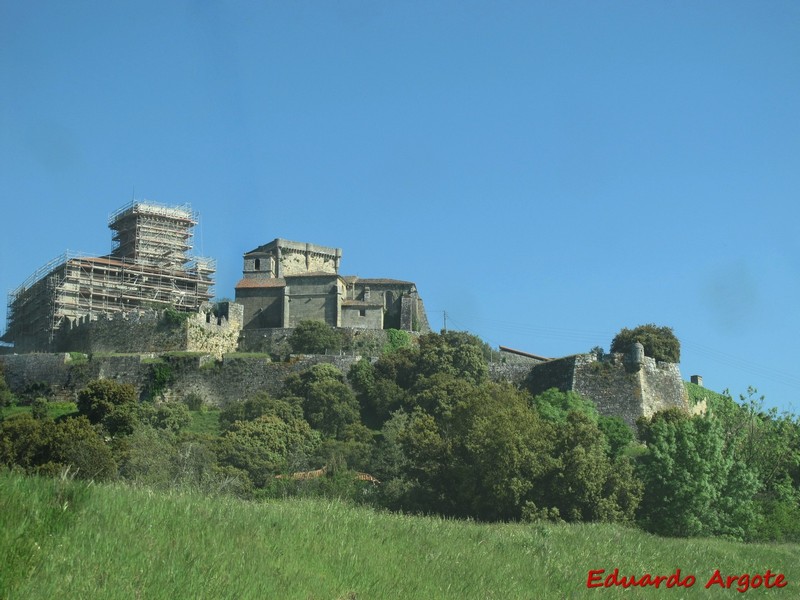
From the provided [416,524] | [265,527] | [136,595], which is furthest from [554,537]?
[136,595]

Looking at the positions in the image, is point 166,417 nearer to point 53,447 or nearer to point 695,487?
point 53,447

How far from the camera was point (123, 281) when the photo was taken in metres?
67.9

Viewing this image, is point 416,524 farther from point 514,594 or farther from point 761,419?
point 761,419

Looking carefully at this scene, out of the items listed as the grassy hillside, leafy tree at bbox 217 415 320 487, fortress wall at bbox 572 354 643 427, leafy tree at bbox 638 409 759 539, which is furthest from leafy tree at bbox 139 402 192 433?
the grassy hillside

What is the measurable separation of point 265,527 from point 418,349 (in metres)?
43.0

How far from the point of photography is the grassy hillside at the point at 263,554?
10711mm

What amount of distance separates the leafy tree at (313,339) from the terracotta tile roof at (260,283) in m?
6.14

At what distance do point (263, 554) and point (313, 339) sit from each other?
1829 inches

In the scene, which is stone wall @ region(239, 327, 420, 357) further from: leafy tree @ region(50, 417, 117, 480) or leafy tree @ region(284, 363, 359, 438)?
leafy tree @ region(50, 417, 117, 480)

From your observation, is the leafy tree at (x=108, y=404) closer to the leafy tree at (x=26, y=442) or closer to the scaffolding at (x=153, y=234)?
the leafy tree at (x=26, y=442)

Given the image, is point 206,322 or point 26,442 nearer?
point 26,442

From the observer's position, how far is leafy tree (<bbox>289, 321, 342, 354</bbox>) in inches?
2319

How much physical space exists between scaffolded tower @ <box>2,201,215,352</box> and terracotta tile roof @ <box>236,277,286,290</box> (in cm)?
379

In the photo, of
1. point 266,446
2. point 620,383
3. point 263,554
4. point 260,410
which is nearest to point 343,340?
point 260,410
